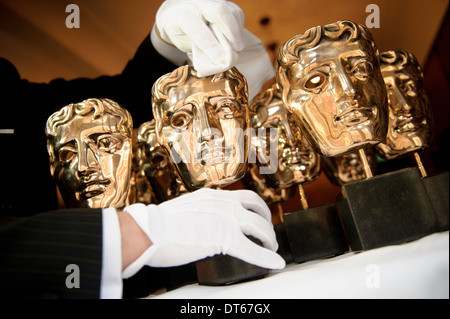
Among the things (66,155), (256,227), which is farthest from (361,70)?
(66,155)

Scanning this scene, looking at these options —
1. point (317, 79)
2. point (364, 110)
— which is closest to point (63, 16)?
point (317, 79)

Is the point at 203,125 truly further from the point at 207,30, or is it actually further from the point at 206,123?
the point at 207,30

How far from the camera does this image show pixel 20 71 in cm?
155

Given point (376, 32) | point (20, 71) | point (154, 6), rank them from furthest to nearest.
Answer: point (20, 71) < point (154, 6) < point (376, 32)

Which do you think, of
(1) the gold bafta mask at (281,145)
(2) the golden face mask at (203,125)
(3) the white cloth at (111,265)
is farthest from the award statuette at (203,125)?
(3) the white cloth at (111,265)

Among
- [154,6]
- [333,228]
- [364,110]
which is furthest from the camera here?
[154,6]

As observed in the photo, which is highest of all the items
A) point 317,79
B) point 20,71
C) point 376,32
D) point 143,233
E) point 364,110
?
point 20,71

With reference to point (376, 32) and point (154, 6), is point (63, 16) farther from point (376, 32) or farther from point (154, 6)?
point (376, 32)

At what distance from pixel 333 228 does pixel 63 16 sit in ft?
4.27

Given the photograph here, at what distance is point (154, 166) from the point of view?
3.81ft

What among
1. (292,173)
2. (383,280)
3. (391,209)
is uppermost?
(292,173)

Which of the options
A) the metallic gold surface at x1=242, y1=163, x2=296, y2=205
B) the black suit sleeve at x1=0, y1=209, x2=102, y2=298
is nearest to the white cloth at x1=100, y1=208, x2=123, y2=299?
the black suit sleeve at x1=0, y1=209, x2=102, y2=298

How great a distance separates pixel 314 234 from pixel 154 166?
55 cm
